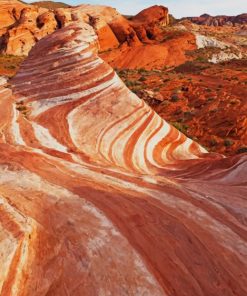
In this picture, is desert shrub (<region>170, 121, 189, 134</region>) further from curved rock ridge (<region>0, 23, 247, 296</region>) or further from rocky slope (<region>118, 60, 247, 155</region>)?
curved rock ridge (<region>0, 23, 247, 296</region>)

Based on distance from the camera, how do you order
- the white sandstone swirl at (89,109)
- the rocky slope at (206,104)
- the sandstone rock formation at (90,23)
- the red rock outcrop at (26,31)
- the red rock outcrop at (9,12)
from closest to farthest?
the white sandstone swirl at (89,109)
the rocky slope at (206,104)
the red rock outcrop at (26,31)
the sandstone rock formation at (90,23)
the red rock outcrop at (9,12)

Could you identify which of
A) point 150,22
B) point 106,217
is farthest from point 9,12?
point 106,217

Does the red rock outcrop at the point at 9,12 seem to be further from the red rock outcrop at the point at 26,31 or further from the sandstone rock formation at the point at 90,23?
the red rock outcrop at the point at 26,31

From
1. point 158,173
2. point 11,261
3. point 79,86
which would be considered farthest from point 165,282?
point 79,86

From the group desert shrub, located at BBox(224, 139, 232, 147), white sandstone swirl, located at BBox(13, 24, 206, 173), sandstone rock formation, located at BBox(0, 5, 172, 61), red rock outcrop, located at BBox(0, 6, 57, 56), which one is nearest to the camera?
white sandstone swirl, located at BBox(13, 24, 206, 173)

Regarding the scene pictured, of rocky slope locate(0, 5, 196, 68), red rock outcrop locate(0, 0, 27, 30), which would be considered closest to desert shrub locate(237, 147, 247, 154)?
rocky slope locate(0, 5, 196, 68)

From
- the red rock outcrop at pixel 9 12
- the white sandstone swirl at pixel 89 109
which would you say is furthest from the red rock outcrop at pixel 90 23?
the white sandstone swirl at pixel 89 109
